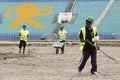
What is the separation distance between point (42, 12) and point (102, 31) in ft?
23.6

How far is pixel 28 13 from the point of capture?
48.5 metres

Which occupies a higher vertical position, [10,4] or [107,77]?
[10,4]

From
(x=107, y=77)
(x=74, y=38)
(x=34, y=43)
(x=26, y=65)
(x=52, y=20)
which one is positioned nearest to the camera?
(x=107, y=77)

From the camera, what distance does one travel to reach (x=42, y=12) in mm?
47938

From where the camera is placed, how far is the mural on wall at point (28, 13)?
47219mm

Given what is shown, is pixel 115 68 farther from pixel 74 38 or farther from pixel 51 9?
pixel 51 9

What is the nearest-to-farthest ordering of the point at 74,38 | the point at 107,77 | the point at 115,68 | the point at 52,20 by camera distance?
the point at 107,77 < the point at 115,68 < the point at 74,38 < the point at 52,20

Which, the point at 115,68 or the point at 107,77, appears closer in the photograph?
the point at 107,77

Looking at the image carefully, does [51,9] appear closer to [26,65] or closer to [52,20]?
[52,20]

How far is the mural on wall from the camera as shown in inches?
1859

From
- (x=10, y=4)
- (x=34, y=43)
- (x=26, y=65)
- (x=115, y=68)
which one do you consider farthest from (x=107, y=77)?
(x=10, y=4)

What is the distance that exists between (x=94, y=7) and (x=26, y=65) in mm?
28281

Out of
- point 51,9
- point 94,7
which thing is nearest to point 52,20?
point 51,9

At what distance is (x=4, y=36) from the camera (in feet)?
151
